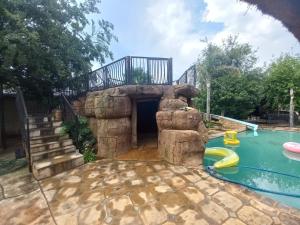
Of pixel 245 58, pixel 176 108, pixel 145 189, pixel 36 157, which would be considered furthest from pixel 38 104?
pixel 245 58

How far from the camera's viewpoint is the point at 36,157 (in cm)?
473

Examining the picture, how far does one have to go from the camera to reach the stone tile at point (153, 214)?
2.63 m

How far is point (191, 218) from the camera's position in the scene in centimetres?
266

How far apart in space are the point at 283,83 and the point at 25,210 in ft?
63.4

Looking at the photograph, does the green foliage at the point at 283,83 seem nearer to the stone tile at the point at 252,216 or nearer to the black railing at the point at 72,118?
the stone tile at the point at 252,216

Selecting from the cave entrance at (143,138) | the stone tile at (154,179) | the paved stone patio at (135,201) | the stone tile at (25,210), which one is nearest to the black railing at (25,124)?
the paved stone patio at (135,201)

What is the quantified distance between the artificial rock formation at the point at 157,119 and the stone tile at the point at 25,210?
2.58 meters

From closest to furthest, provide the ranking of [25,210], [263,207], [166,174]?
[263,207] → [25,210] → [166,174]

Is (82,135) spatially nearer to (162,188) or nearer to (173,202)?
(162,188)

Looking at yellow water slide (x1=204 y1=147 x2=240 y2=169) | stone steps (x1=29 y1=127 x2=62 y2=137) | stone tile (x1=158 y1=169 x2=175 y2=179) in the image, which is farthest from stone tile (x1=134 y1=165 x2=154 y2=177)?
stone steps (x1=29 y1=127 x2=62 y2=137)

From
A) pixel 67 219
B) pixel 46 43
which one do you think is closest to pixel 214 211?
pixel 67 219

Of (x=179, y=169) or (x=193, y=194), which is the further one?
(x=179, y=169)

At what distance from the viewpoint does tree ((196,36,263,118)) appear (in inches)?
603

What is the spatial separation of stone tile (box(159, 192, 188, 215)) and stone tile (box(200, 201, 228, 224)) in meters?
0.32
